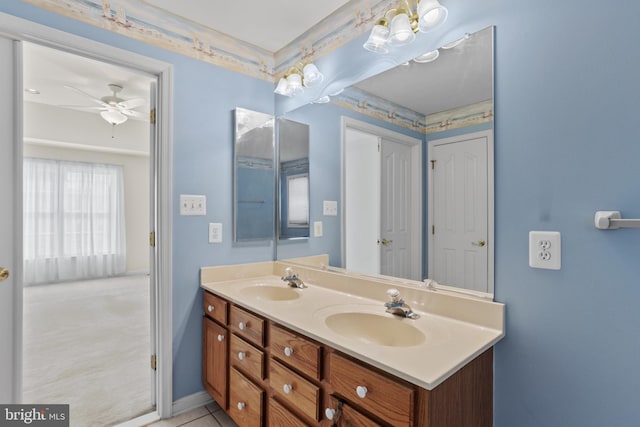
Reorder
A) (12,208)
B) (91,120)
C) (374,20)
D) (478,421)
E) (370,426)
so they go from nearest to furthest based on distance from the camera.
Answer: (370,426), (478,421), (12,208), (374,20), (91,120)

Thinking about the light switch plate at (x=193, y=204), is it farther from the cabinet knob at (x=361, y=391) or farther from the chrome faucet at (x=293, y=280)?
the cabinet knob at (x=361, y=391)

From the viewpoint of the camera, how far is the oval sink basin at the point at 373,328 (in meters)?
1.32

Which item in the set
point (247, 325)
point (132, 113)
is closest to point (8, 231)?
point (247, 325)

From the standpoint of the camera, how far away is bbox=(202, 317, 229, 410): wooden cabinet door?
1793mm

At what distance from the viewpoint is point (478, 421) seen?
112 centimetres

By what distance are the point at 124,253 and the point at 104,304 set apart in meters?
2.03

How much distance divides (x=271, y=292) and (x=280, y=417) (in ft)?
2.56

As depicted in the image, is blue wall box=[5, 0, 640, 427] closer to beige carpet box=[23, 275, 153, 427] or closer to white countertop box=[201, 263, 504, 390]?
white countertop box=[201, 263, 504, 390]

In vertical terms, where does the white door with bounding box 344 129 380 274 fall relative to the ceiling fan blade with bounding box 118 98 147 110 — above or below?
below

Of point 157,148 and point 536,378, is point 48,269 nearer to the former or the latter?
point 157,148

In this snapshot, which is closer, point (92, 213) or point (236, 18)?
point (236, 18)

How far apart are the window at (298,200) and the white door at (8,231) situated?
1463 millimetres

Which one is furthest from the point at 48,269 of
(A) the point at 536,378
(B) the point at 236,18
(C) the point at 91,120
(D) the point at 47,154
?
(A) the point at 536,378

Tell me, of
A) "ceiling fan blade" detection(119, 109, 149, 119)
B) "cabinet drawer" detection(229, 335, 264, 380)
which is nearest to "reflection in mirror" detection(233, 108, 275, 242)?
"cabinet drawer" detection(229, 335, 264, 380)
